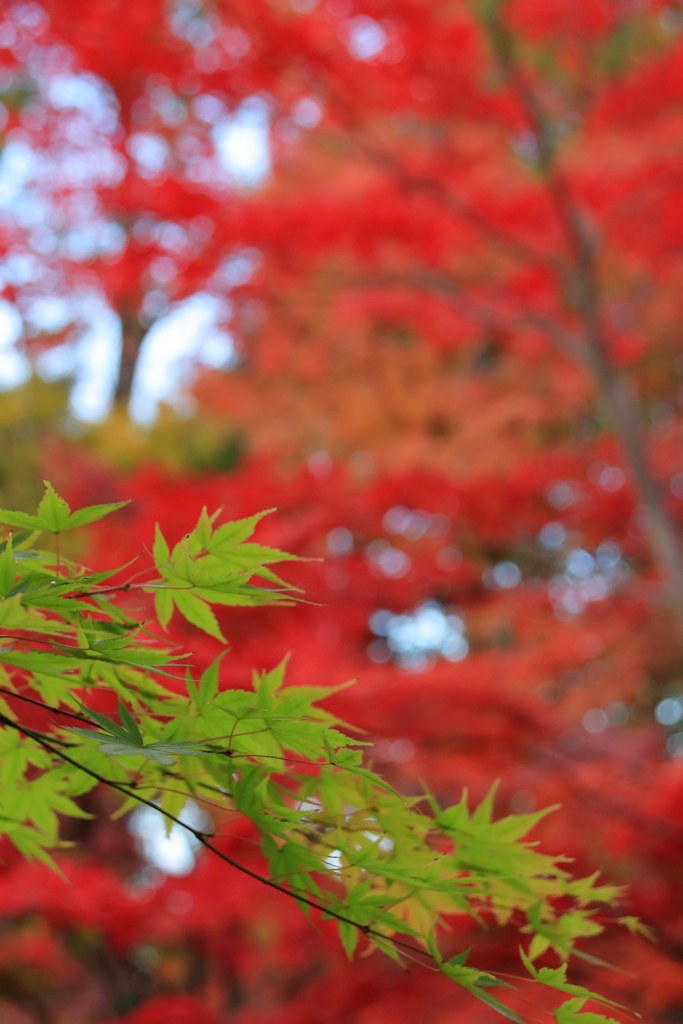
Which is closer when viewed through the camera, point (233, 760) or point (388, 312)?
point (233, 760)

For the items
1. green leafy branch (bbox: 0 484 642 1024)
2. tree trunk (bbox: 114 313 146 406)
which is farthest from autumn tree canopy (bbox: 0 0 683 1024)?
green leafy branch (bbox: 0 484 642 1024)

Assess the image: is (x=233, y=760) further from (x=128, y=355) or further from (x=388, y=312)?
(x=128, y=355)

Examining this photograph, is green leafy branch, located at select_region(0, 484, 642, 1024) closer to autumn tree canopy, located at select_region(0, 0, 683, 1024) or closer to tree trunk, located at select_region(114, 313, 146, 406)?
autumn tree canopy, located at select_region(0, 0, 683, 1024)

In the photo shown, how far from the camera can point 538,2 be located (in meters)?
3.81

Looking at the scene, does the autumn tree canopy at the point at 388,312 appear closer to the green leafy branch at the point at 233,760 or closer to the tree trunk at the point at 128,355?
the tree trunk at the point at 128,355

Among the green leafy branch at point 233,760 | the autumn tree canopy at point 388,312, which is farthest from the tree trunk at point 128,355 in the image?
the green leafy branch at point 233,760

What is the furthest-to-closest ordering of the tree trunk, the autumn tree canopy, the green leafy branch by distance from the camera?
1. the tree trunk
2. the autumn tree canopy
3. the green leafy branch

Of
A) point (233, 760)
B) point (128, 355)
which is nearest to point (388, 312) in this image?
point (128, 355)

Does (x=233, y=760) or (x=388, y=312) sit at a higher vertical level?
(x=233, y=760)

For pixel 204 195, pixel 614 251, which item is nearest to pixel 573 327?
pixel 614 251

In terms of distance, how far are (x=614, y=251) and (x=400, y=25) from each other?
362 cm

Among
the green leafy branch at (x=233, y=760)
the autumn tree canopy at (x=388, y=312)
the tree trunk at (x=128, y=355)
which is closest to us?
the green leafy branch at (x=233, y=760)

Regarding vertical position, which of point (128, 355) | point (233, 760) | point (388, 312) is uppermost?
point (233, 760)

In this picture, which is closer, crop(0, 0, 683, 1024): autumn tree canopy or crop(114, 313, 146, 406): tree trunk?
crop(0, 0, 683, 1024): autumn tree canopy
